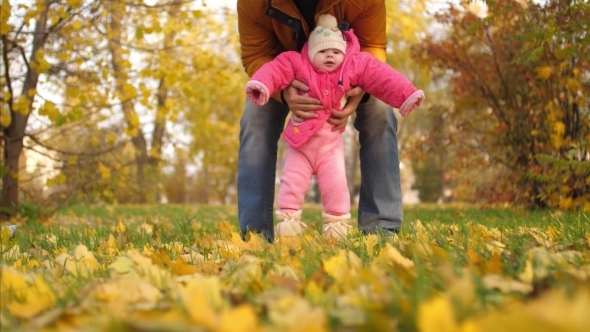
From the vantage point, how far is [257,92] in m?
2.66

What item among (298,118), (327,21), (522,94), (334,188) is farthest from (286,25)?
(522,94)

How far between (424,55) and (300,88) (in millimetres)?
4175

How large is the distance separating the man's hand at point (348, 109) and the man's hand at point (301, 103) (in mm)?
86

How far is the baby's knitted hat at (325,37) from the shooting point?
267 cm

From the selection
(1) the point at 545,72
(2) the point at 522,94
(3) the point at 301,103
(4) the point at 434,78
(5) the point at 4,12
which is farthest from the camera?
(4) the point at 434,78

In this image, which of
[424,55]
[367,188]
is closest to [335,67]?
[367,188]

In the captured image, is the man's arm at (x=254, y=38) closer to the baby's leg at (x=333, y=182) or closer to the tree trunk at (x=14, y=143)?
the baby's leg at (x=333, y=182)

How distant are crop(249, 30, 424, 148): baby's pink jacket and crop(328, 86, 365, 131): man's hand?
0.03 metres

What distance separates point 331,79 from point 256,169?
1.82 feet

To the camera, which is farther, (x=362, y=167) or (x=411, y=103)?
(x=362, y=167)

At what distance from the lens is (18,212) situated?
4668 millimetres

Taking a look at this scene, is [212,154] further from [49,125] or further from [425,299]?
[425,299]

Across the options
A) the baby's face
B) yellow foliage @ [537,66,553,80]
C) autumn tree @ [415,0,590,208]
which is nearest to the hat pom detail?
the baby's face

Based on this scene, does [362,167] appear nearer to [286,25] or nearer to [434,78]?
[286,25]
